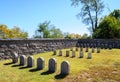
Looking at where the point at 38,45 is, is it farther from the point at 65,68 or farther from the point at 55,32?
the point at 55,32

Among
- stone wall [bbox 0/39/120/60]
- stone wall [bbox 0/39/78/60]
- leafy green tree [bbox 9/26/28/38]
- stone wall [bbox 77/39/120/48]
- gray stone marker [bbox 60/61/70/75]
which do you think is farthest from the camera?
leafy green tree [bbox 9/26/28/38]

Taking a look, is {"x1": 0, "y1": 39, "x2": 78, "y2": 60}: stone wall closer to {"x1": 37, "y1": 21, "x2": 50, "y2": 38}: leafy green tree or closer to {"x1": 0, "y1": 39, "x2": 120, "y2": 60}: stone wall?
{"x1": 0, "y1": 39, "x2": 120, "y2": 60}: stone wall

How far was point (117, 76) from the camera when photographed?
40.4ft

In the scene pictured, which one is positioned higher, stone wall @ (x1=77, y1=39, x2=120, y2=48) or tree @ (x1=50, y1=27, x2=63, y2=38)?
tree @ (x1=50, y1=27, x2=63, y2=38)

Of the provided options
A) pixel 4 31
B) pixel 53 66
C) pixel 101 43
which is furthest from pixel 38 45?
pixel 4 31

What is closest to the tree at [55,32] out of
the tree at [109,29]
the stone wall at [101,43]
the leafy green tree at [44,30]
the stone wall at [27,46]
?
the leafy green tree at [44,30]

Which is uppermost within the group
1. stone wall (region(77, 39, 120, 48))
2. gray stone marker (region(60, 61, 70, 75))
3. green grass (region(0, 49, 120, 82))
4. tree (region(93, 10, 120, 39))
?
tree (region(93, 10, 120, 39))

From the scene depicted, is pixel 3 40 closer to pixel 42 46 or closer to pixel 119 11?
pixel 42 46

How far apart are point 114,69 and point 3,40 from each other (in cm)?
757

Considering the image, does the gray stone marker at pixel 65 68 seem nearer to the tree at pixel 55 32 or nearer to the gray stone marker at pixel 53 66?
the gray stone marker at pixel 53 66

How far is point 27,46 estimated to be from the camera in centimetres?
1909

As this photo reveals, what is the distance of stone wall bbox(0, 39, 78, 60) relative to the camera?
660 inches

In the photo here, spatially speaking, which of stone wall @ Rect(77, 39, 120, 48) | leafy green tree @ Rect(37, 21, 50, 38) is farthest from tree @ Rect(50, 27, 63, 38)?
stone wall @ Rect(77, 39, 120, 48)

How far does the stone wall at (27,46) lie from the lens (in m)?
16.8
